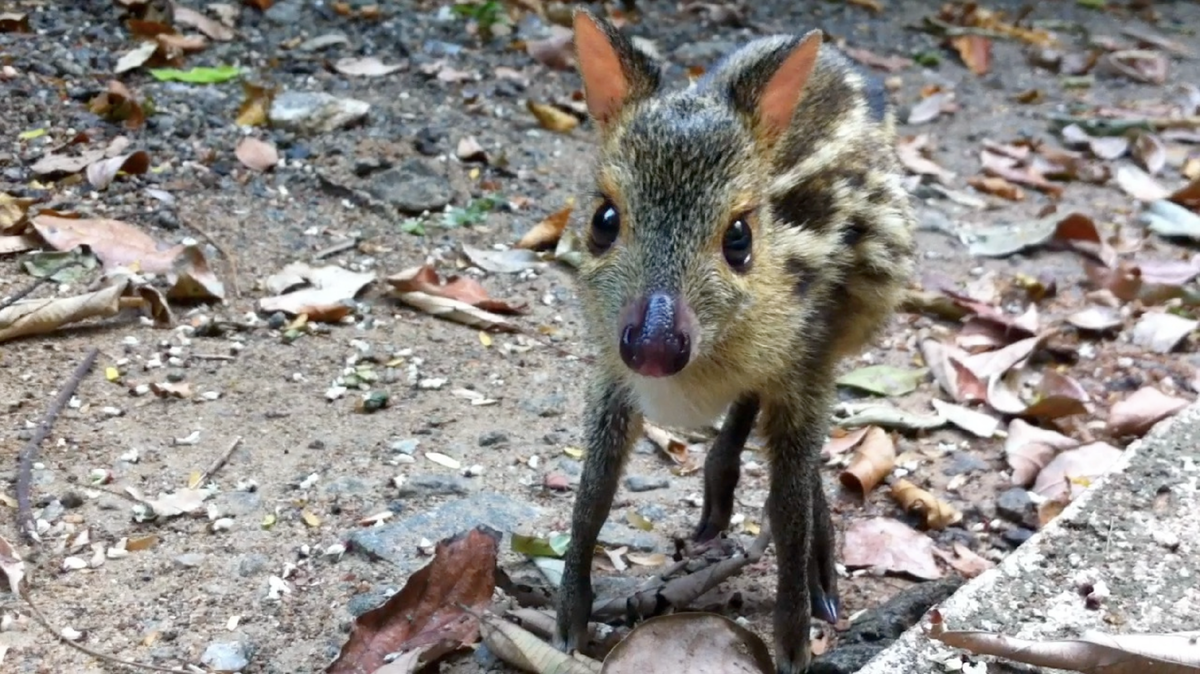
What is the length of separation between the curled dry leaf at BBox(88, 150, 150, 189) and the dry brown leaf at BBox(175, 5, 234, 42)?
1.58 meters

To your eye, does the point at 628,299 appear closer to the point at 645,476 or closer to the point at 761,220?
the point at 761,220

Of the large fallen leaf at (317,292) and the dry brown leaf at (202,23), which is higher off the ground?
the dry brown leaf at (202,23)

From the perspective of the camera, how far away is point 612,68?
134 inches

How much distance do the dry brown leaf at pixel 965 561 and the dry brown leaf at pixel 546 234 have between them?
2.55 m

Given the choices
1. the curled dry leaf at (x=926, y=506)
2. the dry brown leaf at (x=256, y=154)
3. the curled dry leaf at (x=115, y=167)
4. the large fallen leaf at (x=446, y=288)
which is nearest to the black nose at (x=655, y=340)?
the curled dry leaf at (x=926, y=506)

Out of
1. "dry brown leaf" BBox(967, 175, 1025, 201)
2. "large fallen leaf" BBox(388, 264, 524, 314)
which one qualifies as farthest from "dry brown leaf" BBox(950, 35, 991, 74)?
"large fallen leaf" BBox(388, 264, 524, 314)

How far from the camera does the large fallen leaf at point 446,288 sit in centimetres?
537

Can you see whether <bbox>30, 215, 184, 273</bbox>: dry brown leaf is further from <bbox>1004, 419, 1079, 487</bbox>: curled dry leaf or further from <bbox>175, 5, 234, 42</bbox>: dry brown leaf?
<bbox>1004, 419, 1079, 487</bbox>: curled dry leaf

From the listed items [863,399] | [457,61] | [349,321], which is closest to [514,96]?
[457,61]

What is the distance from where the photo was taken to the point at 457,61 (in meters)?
7.67

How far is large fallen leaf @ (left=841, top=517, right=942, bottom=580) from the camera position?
13.4ft

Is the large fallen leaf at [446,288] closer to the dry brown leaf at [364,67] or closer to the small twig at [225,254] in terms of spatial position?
the small twig at [225,254]

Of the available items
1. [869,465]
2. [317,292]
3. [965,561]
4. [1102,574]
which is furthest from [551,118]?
[1102,574]

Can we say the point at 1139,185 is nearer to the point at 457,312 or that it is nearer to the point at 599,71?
the point at 457,312
